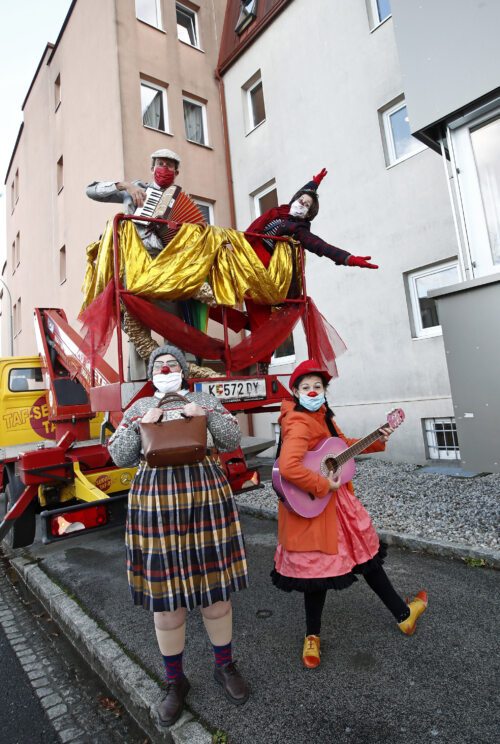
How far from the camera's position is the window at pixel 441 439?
6949mm

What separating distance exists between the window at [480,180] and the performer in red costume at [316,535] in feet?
6.21

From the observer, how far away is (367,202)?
7.98 metres

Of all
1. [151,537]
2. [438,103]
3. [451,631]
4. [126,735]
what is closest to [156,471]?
[151,537]

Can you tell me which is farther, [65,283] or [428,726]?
[65,283]

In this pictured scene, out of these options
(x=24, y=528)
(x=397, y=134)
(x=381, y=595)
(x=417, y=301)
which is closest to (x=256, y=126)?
(x=397, y=134)

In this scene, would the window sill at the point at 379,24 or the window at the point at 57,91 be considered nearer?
the window sill at the point at 379,24

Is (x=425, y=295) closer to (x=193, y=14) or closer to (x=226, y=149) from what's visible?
(x=226, y=149)

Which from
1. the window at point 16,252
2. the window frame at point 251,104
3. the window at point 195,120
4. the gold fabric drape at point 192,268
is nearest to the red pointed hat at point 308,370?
the gold fabric drape at point 192,268

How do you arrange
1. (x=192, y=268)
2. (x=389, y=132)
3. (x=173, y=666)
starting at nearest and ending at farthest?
1. (x=173, y=666)
2. (x=192, y=268)
3. (x=389, y=132)

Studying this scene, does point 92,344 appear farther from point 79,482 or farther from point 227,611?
point 227,611

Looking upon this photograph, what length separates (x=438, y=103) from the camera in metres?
3.62

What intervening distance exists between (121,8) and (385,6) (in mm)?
5834

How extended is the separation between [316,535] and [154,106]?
11.2m

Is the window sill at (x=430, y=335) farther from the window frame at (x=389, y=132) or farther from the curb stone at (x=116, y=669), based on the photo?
the curb stone at (x=116, y=669)
